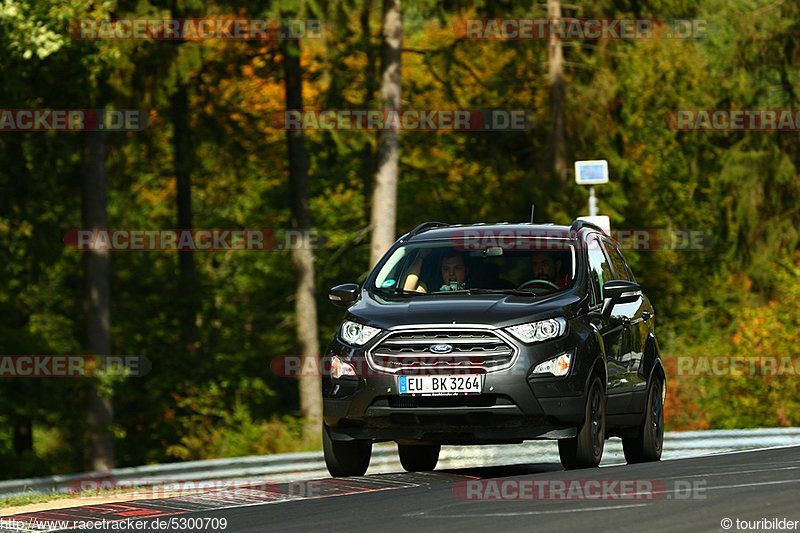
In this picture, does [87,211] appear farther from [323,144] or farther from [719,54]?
[719,54]

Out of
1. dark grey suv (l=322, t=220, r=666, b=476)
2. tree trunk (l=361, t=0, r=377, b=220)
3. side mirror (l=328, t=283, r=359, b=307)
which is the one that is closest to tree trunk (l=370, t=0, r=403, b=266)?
tree trunk (l=361, t=0, r=377, b=220)

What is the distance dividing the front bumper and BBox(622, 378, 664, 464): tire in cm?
219

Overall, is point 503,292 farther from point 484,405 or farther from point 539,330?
point 484,405

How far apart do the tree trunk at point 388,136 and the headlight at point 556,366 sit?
14.5 meters

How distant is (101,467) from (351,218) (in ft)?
56.9

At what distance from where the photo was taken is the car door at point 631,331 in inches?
487

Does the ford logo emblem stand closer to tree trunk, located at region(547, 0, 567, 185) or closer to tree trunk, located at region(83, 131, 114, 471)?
tree trunk, located at region(83, 131, 114, 471)

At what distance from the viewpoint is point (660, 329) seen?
46906 mm

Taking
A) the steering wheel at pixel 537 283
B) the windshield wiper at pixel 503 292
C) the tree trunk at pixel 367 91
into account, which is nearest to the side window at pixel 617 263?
the steering wheel at pixel 537 283

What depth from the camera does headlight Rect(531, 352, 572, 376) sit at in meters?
10.6

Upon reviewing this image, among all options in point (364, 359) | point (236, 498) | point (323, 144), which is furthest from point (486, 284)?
point (323, 144)

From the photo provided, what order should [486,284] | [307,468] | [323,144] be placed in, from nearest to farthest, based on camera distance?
[486,284] < [307,468] < [323,144]

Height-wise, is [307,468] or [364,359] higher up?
[364,359]

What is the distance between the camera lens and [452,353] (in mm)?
10594
